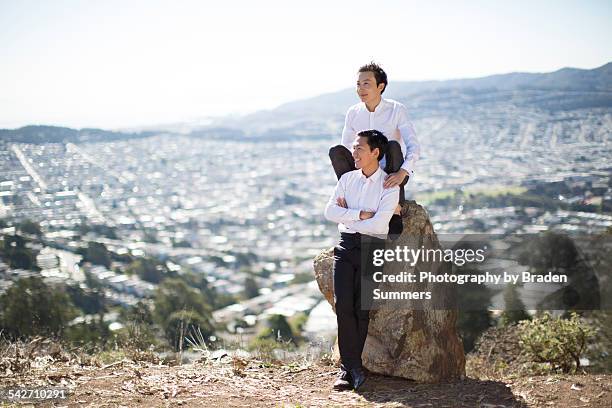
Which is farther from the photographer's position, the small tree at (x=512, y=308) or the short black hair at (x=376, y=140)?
the small tree at (x=512, y=308)

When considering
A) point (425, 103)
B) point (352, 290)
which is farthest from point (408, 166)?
point (425, 103)

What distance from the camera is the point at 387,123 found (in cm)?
490

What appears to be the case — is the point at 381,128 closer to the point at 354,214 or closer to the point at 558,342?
the point at 354,214

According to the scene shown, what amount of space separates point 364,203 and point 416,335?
1.36 metres

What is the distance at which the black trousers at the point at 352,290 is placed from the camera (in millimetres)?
4523

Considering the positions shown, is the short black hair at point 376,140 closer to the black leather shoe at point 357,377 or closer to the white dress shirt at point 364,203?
the white dress shirt at point 364,203

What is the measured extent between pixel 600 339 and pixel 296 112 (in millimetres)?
42258

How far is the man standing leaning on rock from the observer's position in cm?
466

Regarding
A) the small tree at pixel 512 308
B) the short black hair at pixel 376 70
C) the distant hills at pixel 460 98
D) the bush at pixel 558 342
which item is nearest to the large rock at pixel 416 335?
the short black hair at pixel 376 70

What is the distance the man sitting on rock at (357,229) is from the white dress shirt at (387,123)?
1.11 feet

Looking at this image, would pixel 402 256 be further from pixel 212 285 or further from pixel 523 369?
pixel 212 285

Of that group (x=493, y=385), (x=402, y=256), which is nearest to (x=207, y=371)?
(x=402, y=256)

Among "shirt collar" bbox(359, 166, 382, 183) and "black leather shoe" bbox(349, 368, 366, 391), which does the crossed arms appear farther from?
"black leather shoe" bbox(349, 368, 366, 391)

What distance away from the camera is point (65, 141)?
27.1 meters
